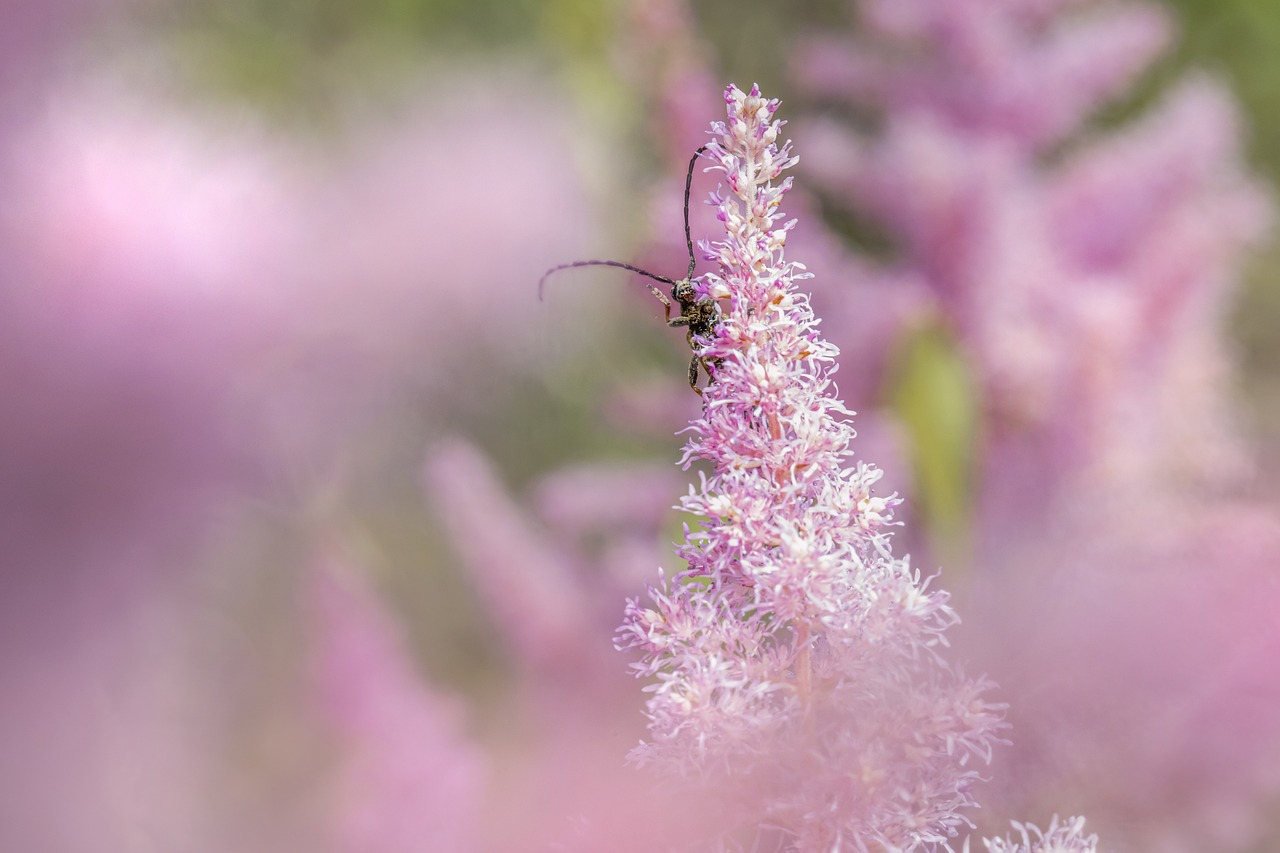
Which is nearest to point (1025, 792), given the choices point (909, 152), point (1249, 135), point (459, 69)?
point (909, 152)

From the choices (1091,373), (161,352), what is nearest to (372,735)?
(161,352)

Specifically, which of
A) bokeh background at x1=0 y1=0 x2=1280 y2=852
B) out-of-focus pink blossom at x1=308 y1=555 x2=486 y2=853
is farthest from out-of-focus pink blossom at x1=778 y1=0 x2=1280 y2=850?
out-of-focus pink blossom at x1=308 y1=555 x2=486 y2=853

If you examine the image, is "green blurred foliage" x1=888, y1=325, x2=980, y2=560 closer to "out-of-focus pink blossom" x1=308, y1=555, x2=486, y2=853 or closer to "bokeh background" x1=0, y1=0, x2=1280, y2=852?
"bokeh background" x1=0, y1=0, x2=1280, y2=852

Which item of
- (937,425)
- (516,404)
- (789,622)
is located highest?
(516,404)

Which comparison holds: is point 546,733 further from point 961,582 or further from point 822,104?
point 822,104

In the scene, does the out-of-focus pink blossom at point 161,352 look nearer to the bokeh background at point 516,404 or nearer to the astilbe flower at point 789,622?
→ the bokeh background at point 516,404

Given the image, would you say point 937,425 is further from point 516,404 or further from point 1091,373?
point 516,404
